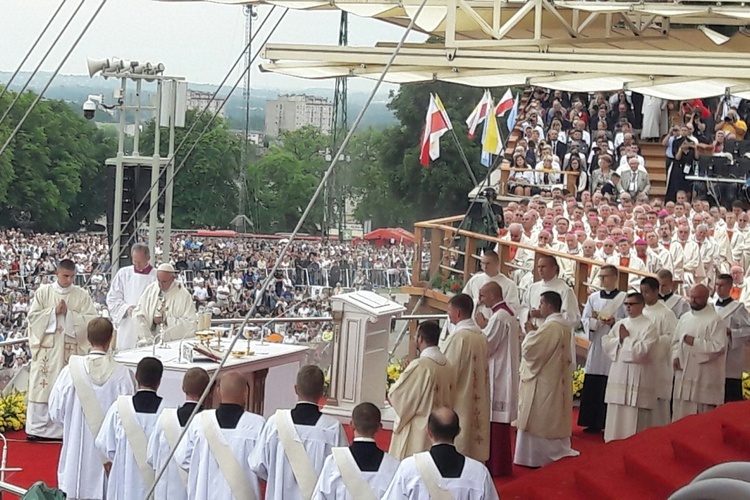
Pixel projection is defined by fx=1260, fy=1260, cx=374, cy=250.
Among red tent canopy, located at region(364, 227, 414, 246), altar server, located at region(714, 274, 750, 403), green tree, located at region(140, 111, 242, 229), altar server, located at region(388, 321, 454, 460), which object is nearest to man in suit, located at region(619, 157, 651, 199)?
altar server, located at region(714, 274, 750, 403)

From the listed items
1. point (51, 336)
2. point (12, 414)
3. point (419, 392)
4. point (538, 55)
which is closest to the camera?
point (419, 392)

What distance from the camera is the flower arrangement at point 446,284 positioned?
19.3m

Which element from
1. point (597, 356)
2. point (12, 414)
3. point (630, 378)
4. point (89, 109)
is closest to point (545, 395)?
point (630, 378)

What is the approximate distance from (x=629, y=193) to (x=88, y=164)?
54.0 m

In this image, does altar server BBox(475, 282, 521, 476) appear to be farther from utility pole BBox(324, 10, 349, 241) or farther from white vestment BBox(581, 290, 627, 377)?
utility pole BBox(324, 10, 349, 241)

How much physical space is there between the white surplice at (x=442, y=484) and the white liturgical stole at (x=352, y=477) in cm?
14

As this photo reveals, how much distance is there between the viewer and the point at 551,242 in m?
15.9

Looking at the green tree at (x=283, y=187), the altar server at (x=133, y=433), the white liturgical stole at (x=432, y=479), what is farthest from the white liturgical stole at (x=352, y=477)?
the green tree at (x=283, y=187)

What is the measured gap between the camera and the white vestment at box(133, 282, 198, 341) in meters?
10.3

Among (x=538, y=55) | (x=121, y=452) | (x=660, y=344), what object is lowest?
(x=121, y=452)

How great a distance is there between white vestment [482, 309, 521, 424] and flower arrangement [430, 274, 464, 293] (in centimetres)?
912

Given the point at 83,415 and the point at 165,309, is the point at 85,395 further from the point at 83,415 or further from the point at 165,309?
the point at 165,309

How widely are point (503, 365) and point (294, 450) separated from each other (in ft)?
10.6

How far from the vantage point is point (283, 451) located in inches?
272
